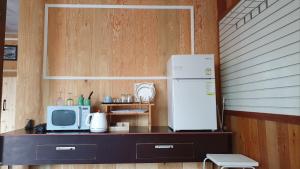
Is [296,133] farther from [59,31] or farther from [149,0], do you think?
[59,31]

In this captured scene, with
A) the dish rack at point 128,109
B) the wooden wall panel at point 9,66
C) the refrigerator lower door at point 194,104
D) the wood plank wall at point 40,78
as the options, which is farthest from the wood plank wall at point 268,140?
the wooden wall panel at point 9,66

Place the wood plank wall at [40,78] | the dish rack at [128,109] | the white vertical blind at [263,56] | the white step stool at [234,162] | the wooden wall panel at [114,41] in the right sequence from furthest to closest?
the wooden wall panel at [114,41] → the wood plank wall at [40,78] → the dish rack at [128,109] → the white step stool at [234,162] → the white vertical blind at [263,56]

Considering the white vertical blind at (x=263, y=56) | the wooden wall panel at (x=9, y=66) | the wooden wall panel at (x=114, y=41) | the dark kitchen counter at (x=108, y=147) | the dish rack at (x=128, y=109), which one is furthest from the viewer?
the wooden wall panel at (x=9, y=66)

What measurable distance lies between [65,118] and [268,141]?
1742 mm

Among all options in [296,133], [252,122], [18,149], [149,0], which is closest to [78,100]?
[18,149]

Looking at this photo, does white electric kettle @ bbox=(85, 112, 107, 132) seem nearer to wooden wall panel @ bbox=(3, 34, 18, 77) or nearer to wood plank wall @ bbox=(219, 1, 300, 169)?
wood plank wall @ bbox=(219, 1, 300, 169)

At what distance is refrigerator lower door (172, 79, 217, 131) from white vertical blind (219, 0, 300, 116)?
0.26m

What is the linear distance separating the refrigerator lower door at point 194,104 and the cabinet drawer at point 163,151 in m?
0.17

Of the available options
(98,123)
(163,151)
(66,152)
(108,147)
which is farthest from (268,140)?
(66,152)

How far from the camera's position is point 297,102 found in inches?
49.1

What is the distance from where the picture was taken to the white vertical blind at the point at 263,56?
1286mm

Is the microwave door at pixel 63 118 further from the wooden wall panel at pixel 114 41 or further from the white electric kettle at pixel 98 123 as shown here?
the wooden wall panel at pixel 114 41

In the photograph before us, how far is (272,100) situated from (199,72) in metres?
0.71

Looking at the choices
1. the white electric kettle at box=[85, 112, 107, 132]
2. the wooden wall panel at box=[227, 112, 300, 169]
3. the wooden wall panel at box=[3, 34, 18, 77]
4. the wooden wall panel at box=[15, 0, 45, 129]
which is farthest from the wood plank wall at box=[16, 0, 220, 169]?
the wooden wall panel at box=[3, 34, 18, 77]
